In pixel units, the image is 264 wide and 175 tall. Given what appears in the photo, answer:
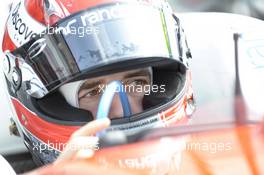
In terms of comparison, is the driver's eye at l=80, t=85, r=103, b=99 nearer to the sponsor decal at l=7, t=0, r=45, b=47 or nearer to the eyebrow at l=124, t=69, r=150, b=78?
the eyebrow at l=124, t=69, r=150, b=78

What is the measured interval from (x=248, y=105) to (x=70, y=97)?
50 centimetres

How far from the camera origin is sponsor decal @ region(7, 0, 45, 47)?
1.26 meters

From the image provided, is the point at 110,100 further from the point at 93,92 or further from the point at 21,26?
the point at 21,26

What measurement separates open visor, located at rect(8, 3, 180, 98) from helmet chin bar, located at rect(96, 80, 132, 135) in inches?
3.3

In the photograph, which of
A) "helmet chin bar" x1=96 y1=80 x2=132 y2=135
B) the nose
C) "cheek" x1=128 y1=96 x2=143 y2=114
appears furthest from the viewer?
"cheek" x1=128 y1=96 x2=143 y2=114

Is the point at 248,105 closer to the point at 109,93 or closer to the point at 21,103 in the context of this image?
the point at 109,93

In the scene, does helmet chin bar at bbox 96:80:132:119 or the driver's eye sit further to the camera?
the driver's eye

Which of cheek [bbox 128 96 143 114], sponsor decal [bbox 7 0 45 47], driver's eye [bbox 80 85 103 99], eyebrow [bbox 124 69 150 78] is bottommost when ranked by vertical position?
cheek [bbox 128 96 143 114]

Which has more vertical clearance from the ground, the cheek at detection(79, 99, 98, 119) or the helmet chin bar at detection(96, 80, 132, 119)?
the helmet chin bar at detection(96, 80, 132, 119)

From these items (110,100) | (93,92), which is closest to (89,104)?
(93,92)

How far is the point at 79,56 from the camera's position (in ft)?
3.87

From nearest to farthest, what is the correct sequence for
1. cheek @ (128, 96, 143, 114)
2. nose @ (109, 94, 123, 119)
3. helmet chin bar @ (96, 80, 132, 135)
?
helmet chin bar @ (96, 80, 132, 135), nose @ (109, 94, 123, 119), cheek @ (128, 96, 143, 114)

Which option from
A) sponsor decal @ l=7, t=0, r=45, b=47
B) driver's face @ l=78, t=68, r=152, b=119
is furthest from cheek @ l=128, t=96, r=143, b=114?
sponsor decal @ l=7, t=0, r=45, b=47

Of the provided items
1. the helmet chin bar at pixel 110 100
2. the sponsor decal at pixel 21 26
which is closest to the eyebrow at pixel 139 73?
the helmet chin bar at pixel 110 100
